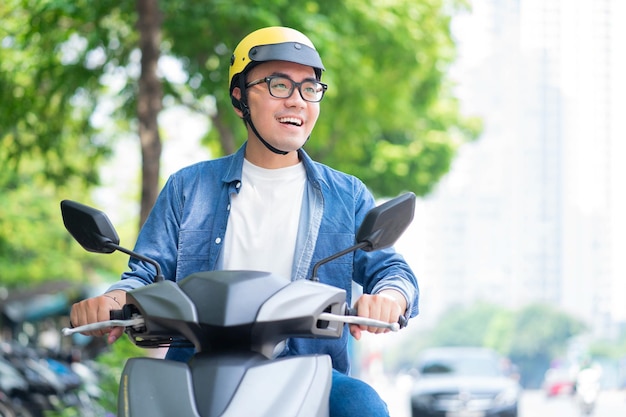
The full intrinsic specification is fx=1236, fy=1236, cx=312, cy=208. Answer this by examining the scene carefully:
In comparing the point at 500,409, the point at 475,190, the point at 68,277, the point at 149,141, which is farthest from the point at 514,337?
the point at 149,141

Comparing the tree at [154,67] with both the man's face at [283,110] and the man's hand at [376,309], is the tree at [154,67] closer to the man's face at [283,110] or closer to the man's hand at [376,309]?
the man's face at [283,110]

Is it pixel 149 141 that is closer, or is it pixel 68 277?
pixel 149 141

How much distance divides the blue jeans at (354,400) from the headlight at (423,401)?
56.7 feet

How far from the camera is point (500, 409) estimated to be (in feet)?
63.6

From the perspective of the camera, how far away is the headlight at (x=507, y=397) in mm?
19500

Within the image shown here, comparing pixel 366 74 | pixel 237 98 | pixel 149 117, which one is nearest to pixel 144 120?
pixel 149 117

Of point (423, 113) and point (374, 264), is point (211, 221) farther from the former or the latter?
point (423, 113)

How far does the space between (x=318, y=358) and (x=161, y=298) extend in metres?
0.37

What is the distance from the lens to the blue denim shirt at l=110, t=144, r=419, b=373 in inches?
128

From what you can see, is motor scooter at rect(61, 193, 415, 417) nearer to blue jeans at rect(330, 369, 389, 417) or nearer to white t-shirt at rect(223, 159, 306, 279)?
blue jeans at rect(330, 369, 389, 417)

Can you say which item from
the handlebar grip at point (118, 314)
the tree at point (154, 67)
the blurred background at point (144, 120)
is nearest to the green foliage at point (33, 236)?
the blurred background at point (144, 120)

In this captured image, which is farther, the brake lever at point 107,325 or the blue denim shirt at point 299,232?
the blue denim shirt at point 299,232

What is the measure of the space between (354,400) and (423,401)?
17443mm

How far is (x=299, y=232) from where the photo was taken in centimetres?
331
